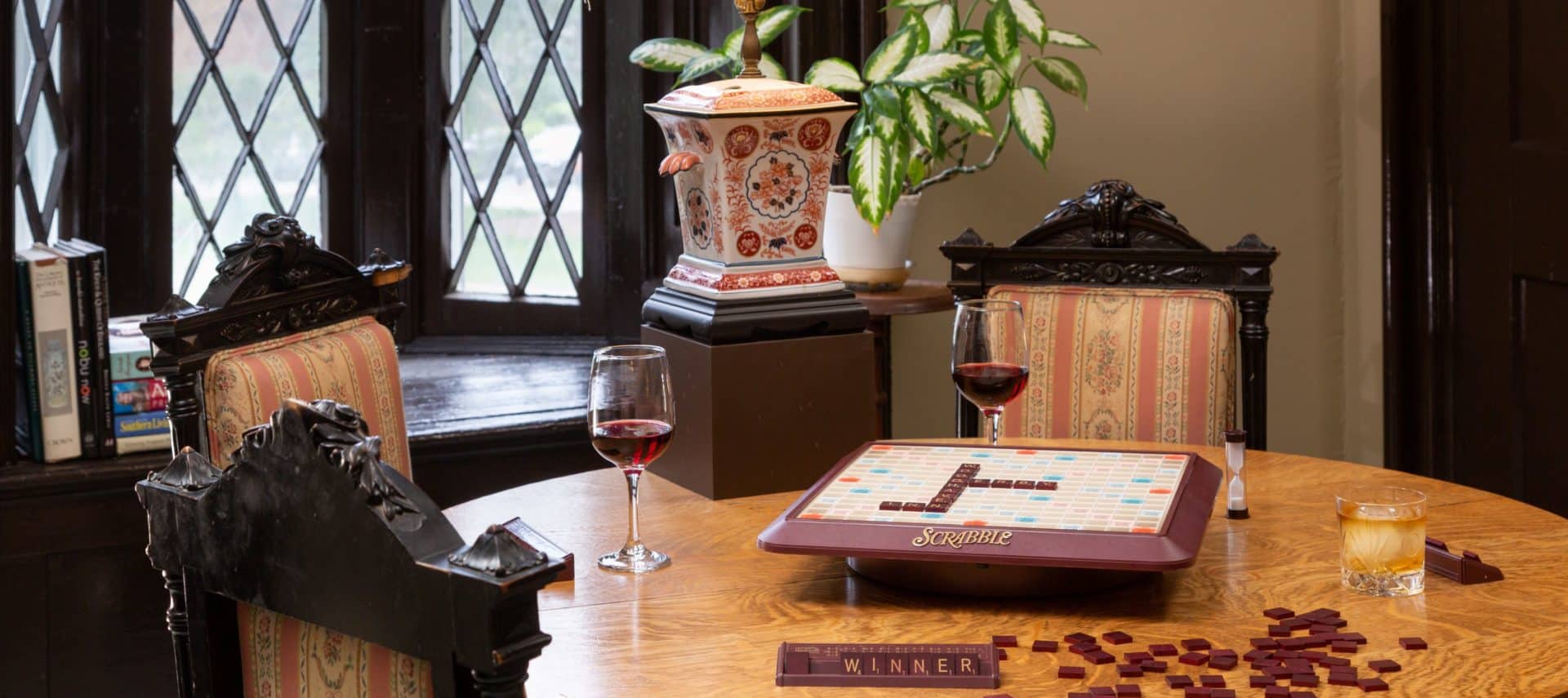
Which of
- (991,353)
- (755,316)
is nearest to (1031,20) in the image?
(755,316)

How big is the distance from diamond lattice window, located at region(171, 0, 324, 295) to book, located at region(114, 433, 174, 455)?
0.62 m

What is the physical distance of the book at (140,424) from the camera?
97.7 inches

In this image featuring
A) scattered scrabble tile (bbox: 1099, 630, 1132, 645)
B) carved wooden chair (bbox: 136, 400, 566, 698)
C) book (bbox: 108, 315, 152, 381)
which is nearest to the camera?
carved wooden chair (bbox: 136, 400, 566, 698)

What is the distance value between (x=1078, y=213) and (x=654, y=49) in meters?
0.88

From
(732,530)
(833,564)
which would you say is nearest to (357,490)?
(833,564)

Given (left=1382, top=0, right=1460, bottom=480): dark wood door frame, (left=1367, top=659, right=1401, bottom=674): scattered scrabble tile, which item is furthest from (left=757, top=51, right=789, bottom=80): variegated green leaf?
(left=1367, top=659, right=1401, bottom=674): scattered scrabble tile

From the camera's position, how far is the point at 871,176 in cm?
267

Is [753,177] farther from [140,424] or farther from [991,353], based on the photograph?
[140,424]

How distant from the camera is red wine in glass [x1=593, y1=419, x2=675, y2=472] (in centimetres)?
136

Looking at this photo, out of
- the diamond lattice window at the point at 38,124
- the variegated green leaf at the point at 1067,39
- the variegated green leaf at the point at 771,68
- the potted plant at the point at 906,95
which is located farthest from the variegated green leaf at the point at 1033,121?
the diamond lattice window at the point at 38,124

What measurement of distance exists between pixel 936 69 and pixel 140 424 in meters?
1.39

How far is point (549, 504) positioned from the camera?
172 cm

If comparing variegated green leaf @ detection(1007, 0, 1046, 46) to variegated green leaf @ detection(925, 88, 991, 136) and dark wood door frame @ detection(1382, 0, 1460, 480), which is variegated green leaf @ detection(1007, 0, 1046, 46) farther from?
dark wood door frame @ detection(1382, 0, 1460, 480)

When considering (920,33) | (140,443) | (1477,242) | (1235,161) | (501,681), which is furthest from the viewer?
(1235,161)
